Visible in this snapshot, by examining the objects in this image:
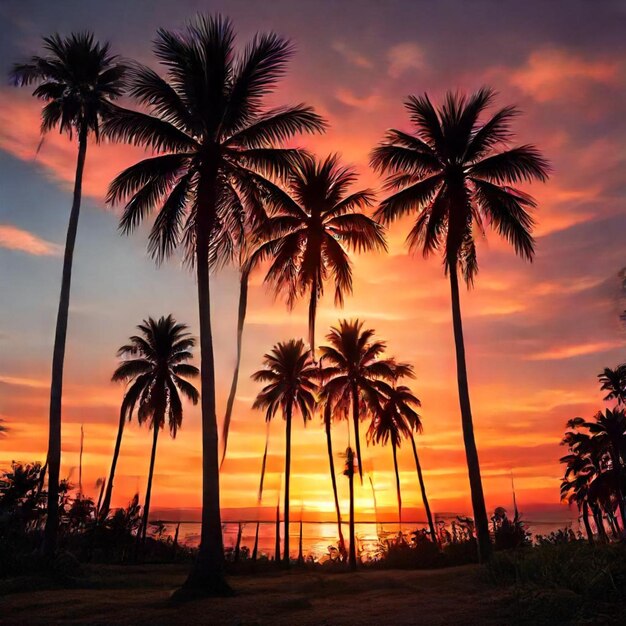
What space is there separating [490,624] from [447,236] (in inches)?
576

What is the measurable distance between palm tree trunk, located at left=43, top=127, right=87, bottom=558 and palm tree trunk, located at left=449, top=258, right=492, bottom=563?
15.2m

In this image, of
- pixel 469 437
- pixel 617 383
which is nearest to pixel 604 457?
pixel 617 383

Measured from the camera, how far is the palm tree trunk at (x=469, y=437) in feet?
62.2

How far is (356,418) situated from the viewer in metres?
38.2

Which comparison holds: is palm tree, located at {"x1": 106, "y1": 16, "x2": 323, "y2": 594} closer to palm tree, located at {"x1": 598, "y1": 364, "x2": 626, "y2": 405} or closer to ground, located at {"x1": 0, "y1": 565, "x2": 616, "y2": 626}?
ground, located at {"x1": 0, "y1": 565, "x2": 616, "y2": 626}

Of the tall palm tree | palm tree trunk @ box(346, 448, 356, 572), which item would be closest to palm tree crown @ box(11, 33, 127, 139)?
the tall palm tree

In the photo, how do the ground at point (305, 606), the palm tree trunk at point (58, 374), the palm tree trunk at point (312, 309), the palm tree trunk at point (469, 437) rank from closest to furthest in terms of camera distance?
1. the ground at point (305, 606)
2. the palm tree trunk at point (469, 437)
3. the palm tree trunk at point (58, 374)
4. the palm tree trunk at point (312, 309)

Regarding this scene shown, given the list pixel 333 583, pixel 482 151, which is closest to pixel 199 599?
pixel 333 583

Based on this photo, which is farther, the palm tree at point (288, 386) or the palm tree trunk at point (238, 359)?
the palm tree at point (288, 386)

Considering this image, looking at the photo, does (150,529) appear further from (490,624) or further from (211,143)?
(490,624)

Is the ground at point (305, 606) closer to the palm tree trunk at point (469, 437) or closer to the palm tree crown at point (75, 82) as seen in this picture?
the palm tree trunk at point (469, 437)

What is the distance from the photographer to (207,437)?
659 inches

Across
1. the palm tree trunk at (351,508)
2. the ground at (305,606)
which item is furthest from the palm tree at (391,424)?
the ground at (305,606)

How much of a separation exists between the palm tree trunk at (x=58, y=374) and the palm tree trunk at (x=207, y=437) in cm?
Answer: 831
